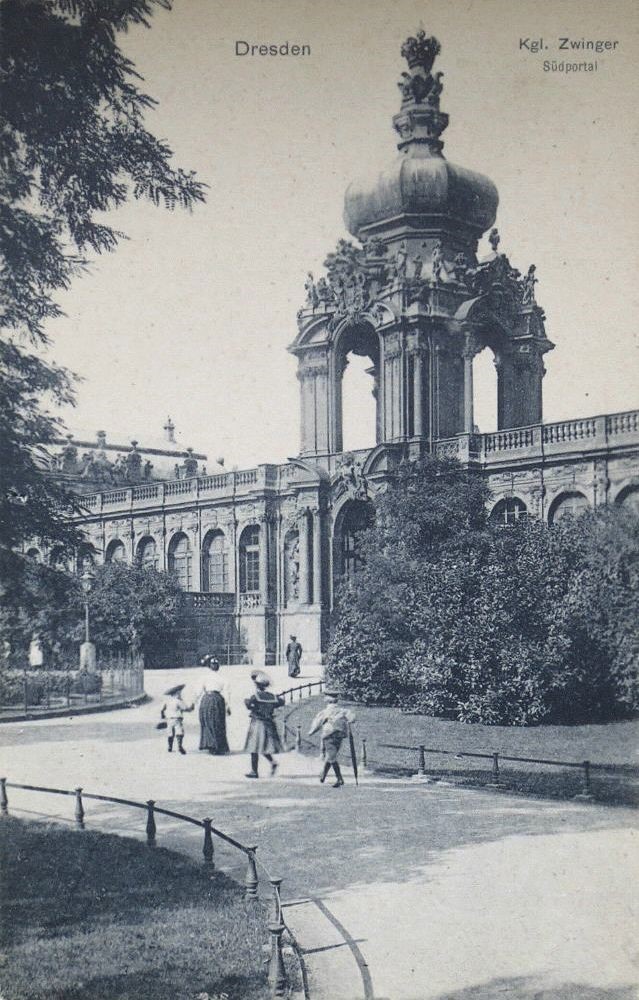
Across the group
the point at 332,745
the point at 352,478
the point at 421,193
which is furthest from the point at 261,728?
the point at 421,193

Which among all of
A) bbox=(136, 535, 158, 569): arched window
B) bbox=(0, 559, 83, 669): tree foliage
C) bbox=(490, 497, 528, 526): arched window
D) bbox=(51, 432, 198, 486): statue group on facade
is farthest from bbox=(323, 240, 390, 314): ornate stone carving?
bbox=(0, 559, 83, 669): tree foliage

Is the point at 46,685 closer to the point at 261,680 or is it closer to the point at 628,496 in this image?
the point at 261,680

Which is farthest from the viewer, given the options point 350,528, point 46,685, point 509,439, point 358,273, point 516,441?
point 350,528

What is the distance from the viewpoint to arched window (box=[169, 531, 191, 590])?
170ft

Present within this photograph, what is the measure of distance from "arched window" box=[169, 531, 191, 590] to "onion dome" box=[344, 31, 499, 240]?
17.5 m

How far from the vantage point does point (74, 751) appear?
18391 millimetres

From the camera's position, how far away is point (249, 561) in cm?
4903

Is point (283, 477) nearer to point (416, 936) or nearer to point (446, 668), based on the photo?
point (446, 668)

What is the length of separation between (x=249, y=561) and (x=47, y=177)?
37569mm

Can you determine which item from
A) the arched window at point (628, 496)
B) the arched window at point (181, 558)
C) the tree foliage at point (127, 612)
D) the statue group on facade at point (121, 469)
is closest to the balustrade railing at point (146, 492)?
the statue group on facade at point (121, 469)

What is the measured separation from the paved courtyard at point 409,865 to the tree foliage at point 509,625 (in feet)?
25.3

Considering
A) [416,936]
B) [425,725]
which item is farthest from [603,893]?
[425,725]

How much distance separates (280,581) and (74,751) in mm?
28608

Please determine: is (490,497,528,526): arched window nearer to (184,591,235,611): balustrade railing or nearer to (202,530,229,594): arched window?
(184,591,235,611): balustrade railing
